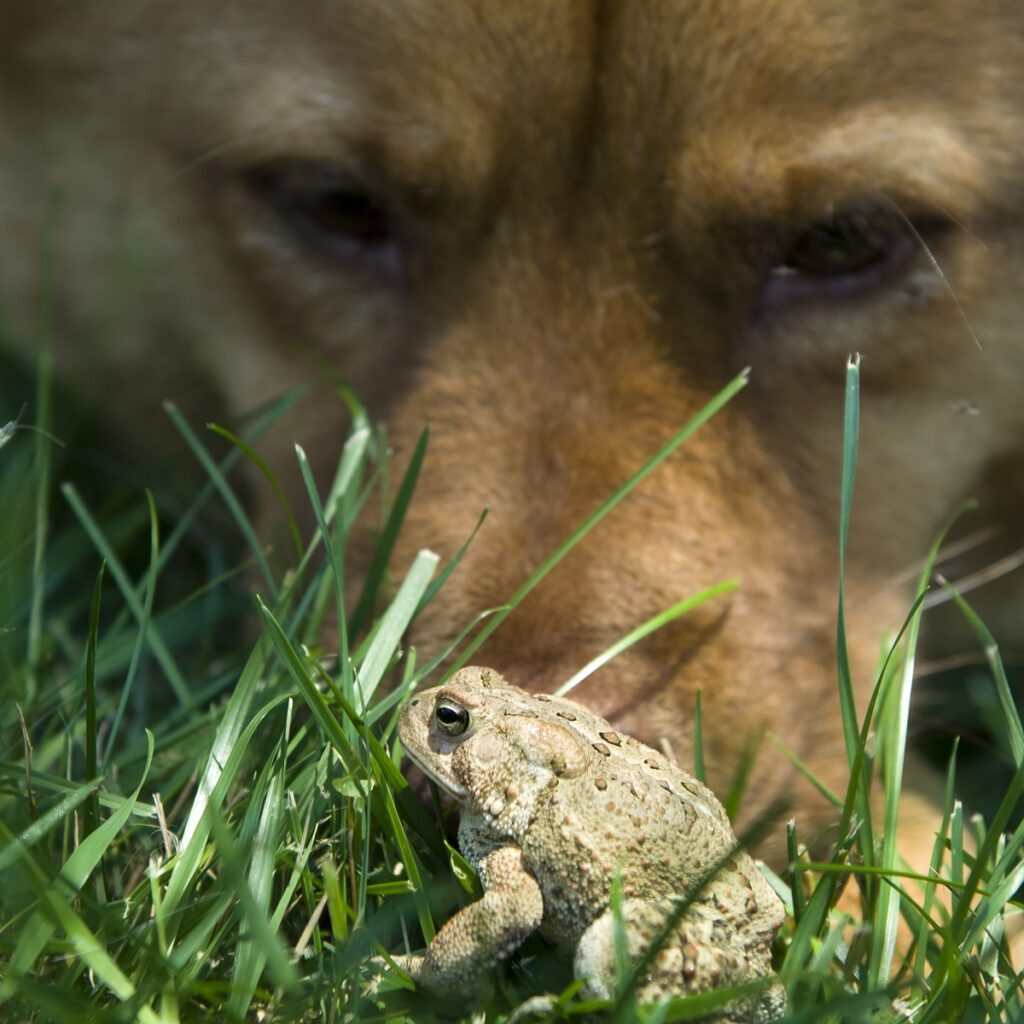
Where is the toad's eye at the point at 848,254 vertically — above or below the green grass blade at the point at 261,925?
above

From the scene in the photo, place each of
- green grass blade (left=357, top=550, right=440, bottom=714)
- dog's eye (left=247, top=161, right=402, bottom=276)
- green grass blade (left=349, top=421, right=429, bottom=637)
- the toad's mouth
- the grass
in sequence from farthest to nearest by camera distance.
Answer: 1. dog's eye (left=247, top=161, right=402, bottom=276)
2. green grass blade (left=349, top=421, right=429, bottom=637)
3. green grass blade (left=357, top=550, right=440, bottom=714)
4. the toad's mouth
5. the grass

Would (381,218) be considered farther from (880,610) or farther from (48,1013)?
(48,1013)

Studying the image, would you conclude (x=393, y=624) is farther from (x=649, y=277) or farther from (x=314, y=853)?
(x=649, y=277)

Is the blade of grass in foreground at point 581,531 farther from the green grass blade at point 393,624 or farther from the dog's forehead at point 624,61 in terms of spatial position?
the dog's forehead at point 624,61

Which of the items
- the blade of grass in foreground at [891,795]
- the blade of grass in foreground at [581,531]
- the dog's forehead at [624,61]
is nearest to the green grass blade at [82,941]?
the blade of grass in foreground at [581,531]

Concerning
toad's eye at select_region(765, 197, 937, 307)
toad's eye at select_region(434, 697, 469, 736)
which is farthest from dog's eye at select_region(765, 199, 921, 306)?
toad's eye at select_region(434, 697, 469, 736)

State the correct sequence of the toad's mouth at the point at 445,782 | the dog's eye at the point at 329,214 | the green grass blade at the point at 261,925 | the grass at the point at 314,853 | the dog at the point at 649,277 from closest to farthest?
1. the green grass blade at the point at 261,925
2. the grass at the point at 314,853
3. the toad's mouth at the point at 445,782
4. the dog at the point at 649,277
5. the dog's eye at the point at 329,214

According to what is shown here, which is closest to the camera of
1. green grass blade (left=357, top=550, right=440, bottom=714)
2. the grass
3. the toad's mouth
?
the grass

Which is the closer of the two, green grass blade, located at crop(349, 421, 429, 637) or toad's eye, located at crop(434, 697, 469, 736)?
toad's eye, located at crop(434, 697, 469, 736)

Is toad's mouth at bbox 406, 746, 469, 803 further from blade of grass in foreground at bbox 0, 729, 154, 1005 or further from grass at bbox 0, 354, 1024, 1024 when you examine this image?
blade of grass in foreground at bbox 0, 729, 154, 1005
